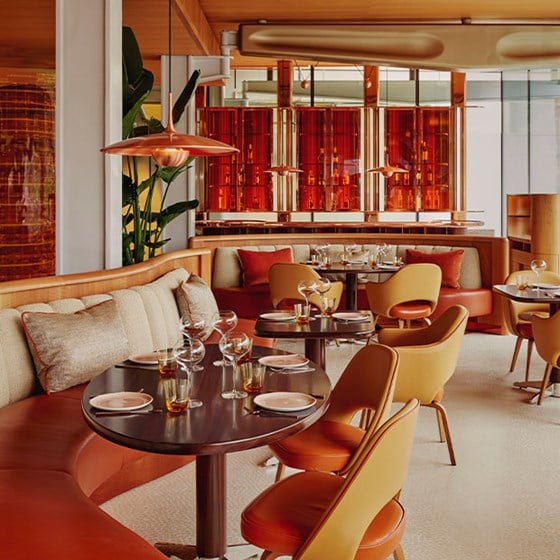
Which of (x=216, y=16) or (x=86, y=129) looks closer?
(x=86, y=129)

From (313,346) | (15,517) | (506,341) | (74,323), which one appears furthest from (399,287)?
(15,517)

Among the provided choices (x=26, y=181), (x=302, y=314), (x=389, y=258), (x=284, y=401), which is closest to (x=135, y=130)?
(x=26, y=181)

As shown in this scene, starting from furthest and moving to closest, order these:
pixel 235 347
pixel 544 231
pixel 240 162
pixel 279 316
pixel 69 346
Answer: pixel 240 162, pixel 544 231, pixel 279 316, pixel 69 346, pixel 235 347

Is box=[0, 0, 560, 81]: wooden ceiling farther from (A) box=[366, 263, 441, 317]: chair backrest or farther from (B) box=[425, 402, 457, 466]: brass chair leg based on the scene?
(B) box=[425, 402, 457, 466]: brass chair leg

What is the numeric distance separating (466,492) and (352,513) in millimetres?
1768

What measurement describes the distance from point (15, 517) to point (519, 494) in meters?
2.28

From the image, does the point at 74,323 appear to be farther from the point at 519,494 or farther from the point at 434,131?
the point at 434,131

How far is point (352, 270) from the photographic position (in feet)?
20.9

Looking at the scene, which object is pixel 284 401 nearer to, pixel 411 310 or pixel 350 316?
pixel 350 316

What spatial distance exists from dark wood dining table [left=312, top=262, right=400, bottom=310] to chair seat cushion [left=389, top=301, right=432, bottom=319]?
1.15 feet

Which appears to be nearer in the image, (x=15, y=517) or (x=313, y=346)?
(x=15, y=517)

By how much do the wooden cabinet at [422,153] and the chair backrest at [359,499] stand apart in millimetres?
8803

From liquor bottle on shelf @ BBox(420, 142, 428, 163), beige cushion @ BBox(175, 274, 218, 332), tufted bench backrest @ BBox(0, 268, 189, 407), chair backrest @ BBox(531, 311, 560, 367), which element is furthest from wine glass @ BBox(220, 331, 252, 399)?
liquor bottle on shelf @ BBox(420, 142, 428, 163)

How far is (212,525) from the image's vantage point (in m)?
2.46
